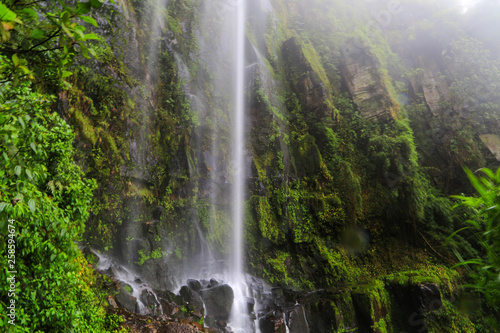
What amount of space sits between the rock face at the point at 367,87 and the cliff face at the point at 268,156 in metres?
0.05

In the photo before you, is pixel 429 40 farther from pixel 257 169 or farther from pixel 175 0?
pixel 175 0

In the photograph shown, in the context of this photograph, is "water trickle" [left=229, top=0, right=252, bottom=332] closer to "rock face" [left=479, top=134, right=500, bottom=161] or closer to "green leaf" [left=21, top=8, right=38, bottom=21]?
"green leaf" [left=21, top=8, right=38, bottom=21]

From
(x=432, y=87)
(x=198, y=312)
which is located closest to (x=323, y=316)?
(x=198, y=312)

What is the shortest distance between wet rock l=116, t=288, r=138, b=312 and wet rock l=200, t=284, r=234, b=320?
63.2 inches

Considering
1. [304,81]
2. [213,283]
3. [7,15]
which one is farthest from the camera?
[304,81]

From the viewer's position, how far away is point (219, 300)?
20.2ft

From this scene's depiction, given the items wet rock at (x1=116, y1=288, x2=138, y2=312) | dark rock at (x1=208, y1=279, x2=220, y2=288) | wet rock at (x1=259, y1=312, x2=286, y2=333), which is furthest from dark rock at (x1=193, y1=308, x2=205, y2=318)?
wet rock at (x1=259, y1=312, x2=286, y2=333)

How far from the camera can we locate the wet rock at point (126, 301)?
5.11 m

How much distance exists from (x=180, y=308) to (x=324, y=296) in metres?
3.60

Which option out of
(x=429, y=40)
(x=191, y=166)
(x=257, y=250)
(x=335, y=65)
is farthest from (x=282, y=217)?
(x=429, y=40)

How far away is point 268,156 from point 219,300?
14.2ft

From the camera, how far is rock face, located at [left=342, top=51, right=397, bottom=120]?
848 centimetres

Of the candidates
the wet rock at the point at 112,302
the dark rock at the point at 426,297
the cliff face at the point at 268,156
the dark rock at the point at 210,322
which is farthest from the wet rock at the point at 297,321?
the wet rock at the point at 112,302

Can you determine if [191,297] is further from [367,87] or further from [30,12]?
[367,87]
